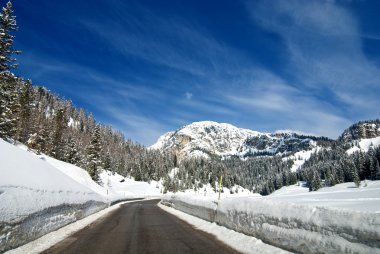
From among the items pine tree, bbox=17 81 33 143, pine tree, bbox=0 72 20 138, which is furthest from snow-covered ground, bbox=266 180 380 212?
pine tree, bbox=17 81 33 143

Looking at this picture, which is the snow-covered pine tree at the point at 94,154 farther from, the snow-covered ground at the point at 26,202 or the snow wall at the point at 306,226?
the snow wall at the point at 306,226

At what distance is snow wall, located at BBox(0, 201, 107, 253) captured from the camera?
8.71m

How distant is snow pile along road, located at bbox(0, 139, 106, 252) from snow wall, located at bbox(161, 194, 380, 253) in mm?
7221

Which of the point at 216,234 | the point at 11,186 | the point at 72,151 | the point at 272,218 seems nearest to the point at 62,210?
the point at 11,186

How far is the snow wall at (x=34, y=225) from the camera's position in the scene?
871 centimetres

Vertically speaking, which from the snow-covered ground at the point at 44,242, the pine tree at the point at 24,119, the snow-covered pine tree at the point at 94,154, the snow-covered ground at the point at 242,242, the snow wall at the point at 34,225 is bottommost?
the snow-covered ground at the point at 242,242

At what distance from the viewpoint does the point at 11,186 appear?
941 cm

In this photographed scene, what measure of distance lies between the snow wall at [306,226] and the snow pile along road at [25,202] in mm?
7221

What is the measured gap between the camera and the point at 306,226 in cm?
782

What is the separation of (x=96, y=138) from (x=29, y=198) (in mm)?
62318

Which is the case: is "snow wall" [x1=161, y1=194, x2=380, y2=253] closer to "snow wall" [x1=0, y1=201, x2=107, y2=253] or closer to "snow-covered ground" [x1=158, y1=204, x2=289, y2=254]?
"snow-covered ground" [x1=158, y1=204, x2=289, y2=254]

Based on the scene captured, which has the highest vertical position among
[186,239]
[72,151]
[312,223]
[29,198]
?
[72,151]

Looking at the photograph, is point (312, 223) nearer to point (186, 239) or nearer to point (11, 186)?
point (186, 239)

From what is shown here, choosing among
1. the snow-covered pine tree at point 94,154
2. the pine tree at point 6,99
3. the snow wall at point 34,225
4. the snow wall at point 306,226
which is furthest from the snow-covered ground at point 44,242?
the snow-covered pine tree at point 94,154
